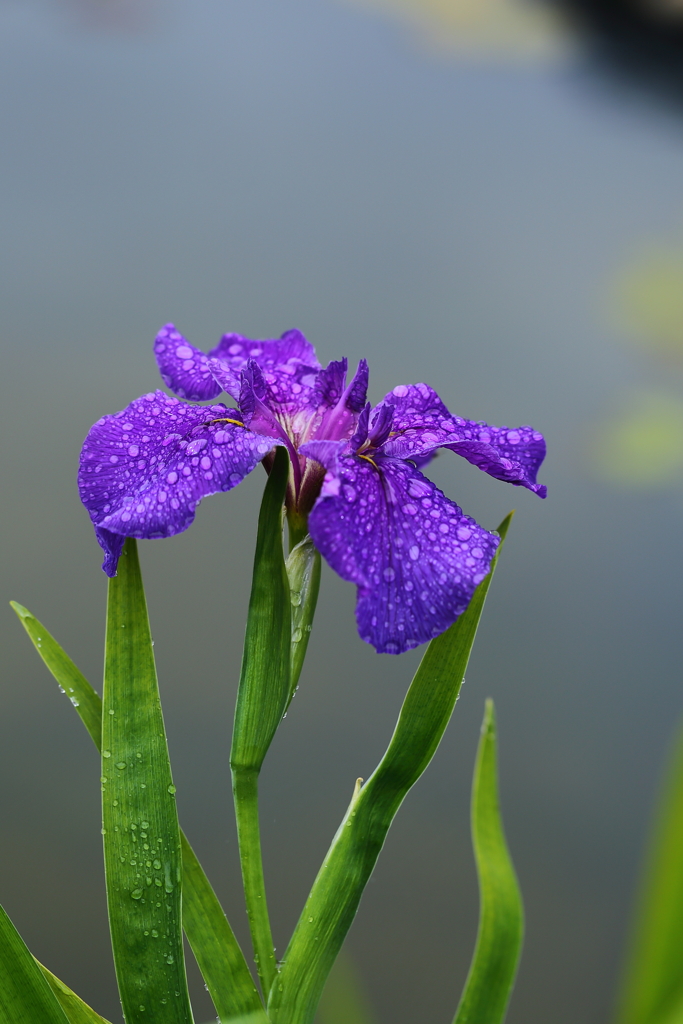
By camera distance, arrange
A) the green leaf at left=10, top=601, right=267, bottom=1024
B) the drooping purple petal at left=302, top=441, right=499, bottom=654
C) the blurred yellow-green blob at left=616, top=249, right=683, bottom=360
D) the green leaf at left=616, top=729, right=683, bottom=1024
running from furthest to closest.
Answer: the blurred yellow-green blob at left=616, top=249, right=683, bottom=360, the green leaf at left=10, top=601, right=267, bottom=1024, the drooping purple petal at left=302, top=441, right=499, bottom=654, the green leaf at left=616, top=729, right=683, bottom=1024

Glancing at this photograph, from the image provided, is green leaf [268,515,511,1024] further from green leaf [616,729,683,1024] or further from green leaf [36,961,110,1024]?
green leaf [616,729,683,1024]

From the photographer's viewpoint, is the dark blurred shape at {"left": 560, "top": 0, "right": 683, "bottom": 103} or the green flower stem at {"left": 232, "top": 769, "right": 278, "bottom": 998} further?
the dark blurred shape at {"left": 560, "top": 0, "right": 683, "bottom": 103}

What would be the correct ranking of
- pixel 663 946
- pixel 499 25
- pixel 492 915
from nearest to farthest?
1. pixel 663 946
2. pixel 492 915
3. pixel 499 25

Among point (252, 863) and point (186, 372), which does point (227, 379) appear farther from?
point (252, 863)

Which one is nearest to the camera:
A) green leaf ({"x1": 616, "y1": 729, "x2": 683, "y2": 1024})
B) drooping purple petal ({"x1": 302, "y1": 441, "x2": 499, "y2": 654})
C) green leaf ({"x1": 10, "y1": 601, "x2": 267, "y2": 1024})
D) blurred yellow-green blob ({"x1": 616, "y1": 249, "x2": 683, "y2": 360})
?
green leaf ({"x1": 616, "y1": 729, "x2": 683, "y2": 1024})

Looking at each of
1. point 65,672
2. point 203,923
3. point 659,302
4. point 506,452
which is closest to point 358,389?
point 506,452

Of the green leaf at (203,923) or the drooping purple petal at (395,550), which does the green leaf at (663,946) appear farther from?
the green leaf at (203,923)

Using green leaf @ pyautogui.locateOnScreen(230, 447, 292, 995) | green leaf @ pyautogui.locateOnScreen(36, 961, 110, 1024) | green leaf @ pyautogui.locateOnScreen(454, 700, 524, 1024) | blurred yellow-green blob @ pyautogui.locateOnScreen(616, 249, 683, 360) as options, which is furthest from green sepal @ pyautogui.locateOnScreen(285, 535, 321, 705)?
blurred yellow-green blob @ pyautogui.locateOnScreen(616, 249, 683, 360)
